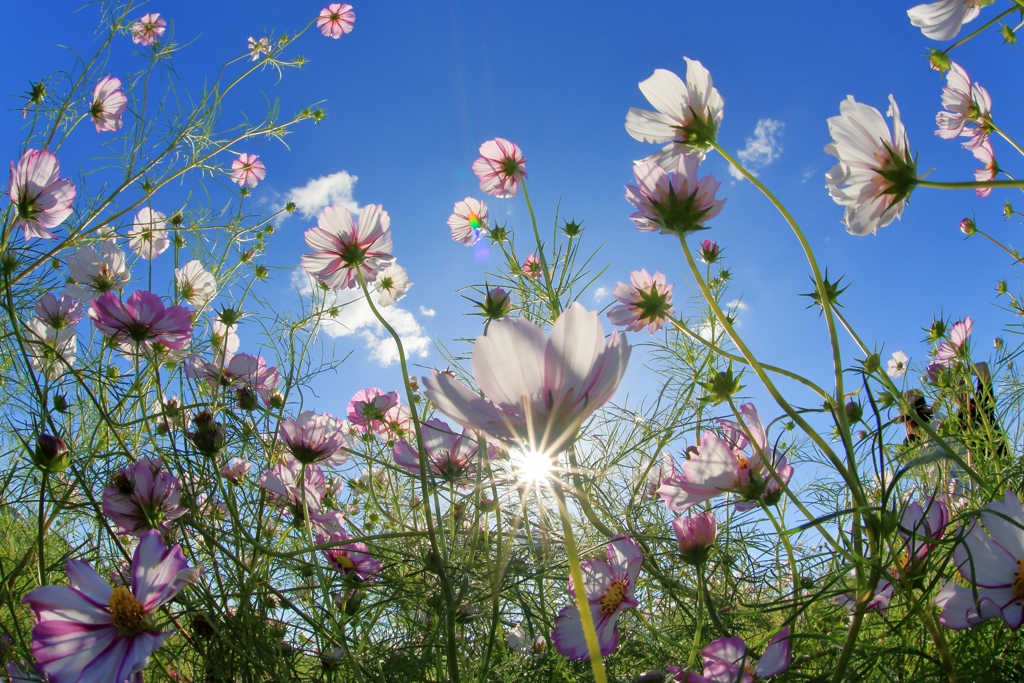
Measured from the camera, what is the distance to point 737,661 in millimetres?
438

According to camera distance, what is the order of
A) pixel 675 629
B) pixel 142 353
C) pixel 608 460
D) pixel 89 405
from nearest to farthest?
pixel 675 629
pixel 142 353
pixel 608 460
pixel 89 405

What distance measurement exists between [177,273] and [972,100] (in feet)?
4.72

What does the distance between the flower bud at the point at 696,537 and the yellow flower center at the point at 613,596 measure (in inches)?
2.9

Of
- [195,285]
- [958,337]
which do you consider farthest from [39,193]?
[958,337]

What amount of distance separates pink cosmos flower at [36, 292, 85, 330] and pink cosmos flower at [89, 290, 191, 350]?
317 mm

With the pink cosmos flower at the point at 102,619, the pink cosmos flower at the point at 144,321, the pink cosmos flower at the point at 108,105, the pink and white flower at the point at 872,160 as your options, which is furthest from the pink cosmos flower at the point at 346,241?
the pink cosmos flower at the point at 108,105

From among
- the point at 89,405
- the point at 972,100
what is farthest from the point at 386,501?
the point at 972,100

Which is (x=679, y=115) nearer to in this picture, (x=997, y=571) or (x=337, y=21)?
(x=997, y=571)

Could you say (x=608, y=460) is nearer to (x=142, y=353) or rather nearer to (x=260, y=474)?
(x=260, y=474)

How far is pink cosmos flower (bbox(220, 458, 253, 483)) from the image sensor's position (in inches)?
34.3

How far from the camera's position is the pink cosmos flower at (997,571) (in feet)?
1.29

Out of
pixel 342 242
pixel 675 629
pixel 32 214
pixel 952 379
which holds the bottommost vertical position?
pixel 675 629

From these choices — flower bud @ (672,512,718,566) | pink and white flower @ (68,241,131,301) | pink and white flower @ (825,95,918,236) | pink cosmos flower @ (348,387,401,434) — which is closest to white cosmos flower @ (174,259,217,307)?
pink and white flower @ (68,241,131,301)

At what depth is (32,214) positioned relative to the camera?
0.87 metres
